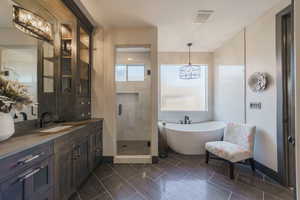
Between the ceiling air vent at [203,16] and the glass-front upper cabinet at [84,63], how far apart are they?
2100 millimetres

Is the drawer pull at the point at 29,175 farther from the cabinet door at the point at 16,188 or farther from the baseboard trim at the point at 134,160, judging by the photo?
the baseboard trim at the point at 134,160

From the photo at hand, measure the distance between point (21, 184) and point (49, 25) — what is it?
204 cm

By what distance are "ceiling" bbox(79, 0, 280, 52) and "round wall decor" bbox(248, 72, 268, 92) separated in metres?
1.05

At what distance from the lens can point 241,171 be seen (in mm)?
2568

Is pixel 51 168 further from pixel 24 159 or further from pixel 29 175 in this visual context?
pixel 24 159

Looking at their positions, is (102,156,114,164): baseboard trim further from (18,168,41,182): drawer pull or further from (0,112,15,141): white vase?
→ (0,112,15,141): white vase

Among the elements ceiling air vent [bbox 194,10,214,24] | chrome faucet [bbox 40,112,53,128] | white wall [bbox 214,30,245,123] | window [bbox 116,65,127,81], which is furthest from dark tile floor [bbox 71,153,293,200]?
ceiling air vent [bbox 194,10,214,24]

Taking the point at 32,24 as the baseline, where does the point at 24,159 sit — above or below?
below

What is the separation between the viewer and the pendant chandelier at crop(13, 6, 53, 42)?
1.62m

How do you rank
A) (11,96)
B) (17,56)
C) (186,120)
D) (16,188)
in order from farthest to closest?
(186,120) → (17,56) → (11,96) → (16,188)

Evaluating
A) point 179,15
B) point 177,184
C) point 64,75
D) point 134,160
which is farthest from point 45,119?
point 179,15

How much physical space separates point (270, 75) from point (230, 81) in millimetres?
1159

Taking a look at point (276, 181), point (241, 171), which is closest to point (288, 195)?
point (276, 181)

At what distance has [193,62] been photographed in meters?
4.51
